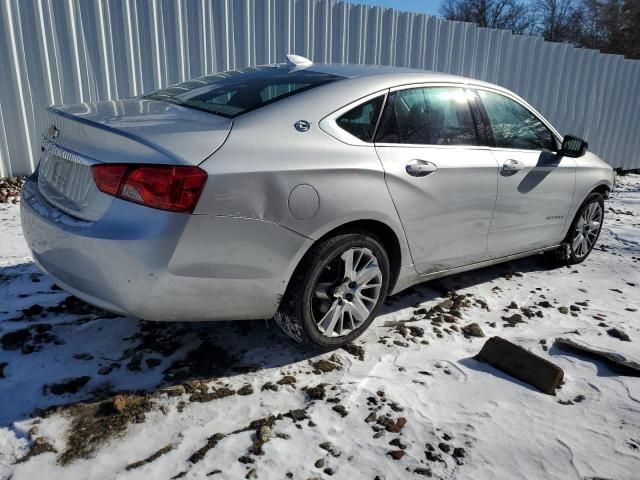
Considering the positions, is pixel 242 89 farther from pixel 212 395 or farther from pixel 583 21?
pixel 583 21

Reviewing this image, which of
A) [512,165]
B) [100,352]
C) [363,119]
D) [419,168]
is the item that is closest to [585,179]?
[512,165]

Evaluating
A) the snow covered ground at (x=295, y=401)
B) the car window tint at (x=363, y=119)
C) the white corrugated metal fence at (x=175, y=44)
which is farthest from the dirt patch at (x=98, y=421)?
the white corrugated metal fence at (x=175, y=44)

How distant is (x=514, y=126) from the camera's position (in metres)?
3.82

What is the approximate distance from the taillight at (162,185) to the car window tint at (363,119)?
0.92 meters

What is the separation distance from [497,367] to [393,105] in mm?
1612

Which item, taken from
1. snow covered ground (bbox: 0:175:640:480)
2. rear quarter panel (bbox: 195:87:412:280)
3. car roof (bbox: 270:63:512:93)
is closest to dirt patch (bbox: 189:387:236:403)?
snow covered ground (bbox: 0:175:640:480)

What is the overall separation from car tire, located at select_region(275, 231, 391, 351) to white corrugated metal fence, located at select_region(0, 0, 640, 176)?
5.07 m

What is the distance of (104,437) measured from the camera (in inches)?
86.7

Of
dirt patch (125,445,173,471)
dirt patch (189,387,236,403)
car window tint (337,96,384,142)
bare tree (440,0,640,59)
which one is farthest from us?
bare tree (440,0,640,59)

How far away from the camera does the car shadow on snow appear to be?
2518 mm

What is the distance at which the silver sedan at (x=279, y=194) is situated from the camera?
2189mm

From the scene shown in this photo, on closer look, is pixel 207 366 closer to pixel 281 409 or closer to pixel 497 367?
pixel 281 409

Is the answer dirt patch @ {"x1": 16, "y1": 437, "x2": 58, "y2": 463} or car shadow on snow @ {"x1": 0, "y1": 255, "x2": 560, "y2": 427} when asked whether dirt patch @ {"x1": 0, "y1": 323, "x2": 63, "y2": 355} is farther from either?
dirt patch @ {"x1": 16, "y1": 437, "x2": 58, "y2": 463}

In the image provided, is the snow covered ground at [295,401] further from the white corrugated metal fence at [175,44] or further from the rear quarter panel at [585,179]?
the white corrugated metal fence at [175,44]
